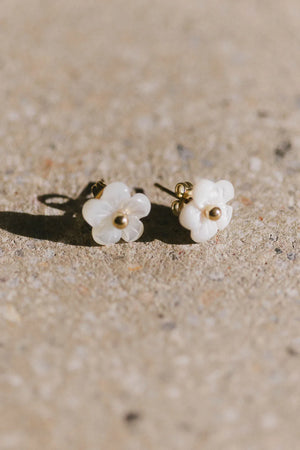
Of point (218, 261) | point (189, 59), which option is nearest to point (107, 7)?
point (189, 59)

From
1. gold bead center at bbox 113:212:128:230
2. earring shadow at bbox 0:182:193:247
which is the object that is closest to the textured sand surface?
earring shadow at bbox 0:182:193:247

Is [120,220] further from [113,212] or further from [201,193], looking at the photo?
[201,193]

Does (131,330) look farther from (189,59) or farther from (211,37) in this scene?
(211,37)

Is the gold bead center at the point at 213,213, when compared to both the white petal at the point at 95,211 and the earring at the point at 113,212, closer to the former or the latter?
the earring at the point at 113,212

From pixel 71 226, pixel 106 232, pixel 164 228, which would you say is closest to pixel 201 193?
pixel 164 228

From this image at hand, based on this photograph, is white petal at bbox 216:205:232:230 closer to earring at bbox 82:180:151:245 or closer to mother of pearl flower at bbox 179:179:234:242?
mother of pearl flower at bbox 179:179:234:242

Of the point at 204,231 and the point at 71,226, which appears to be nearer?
the point at 204,231
